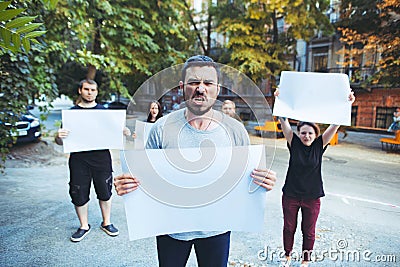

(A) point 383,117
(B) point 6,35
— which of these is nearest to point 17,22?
(B) point 6,35

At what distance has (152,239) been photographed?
2758mm

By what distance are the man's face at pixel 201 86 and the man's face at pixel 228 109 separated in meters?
0.07

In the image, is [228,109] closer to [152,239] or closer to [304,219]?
[304,219]

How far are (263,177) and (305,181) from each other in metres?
1.18

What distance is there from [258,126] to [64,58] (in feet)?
15.1

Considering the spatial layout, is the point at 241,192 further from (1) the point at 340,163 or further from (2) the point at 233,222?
(1) the point at 340,163

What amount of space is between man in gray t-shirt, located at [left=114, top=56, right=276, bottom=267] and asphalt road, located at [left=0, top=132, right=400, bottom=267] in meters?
0.14

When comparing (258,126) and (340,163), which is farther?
(340,163)

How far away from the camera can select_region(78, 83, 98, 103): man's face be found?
104 inches

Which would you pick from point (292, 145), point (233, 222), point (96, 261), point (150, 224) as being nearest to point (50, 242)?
point (96, 261)

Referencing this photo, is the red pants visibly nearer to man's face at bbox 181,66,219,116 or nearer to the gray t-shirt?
the gray t-shirt

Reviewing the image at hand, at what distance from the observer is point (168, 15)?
8.35 metres

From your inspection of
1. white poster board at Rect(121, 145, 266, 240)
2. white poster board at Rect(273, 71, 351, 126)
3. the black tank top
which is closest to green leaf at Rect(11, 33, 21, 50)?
white poster board at Rect(121, 145, 266, 240)

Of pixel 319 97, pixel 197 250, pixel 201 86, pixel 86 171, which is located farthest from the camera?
pixel 86 171
